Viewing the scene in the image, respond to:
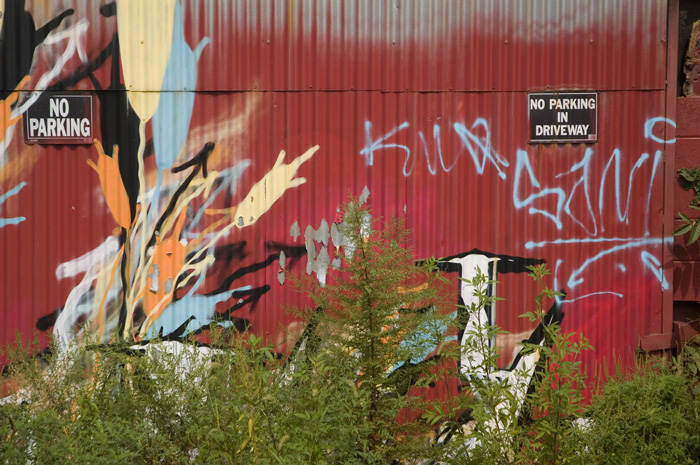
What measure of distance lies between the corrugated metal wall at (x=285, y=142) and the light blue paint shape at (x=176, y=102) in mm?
12

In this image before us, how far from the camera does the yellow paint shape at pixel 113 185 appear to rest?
5.37 meters

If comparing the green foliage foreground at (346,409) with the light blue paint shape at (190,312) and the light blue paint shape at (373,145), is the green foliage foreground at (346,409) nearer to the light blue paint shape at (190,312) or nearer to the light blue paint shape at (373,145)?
the light blue paint shape at (190,312)

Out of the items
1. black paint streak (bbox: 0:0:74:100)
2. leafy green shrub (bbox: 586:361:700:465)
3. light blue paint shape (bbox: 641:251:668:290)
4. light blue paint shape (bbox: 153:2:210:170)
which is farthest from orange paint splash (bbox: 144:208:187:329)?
light blue paint shape (bbox: 641:251:668:290)

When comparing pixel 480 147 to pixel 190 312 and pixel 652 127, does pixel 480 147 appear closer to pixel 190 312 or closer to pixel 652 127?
pixel 652 127

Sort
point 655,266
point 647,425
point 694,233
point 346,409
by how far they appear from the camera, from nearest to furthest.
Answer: point 346,409, point 647,425, point 694,233, point 655,266

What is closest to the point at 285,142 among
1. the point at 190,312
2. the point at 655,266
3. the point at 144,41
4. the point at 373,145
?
the point at 373,145

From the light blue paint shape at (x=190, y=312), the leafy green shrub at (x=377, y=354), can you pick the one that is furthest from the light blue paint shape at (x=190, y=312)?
the leafy green shrub at (x=377, y=354)

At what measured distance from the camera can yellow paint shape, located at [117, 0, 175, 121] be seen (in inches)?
211

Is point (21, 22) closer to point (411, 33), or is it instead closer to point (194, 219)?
point (194, 219)

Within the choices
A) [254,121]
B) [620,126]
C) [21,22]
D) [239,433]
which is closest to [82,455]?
[239,433]

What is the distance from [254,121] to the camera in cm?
538

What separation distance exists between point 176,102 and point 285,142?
0.92 metres

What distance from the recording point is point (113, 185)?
17.6 ft

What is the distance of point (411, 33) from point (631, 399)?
10.3 ft
